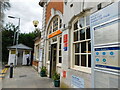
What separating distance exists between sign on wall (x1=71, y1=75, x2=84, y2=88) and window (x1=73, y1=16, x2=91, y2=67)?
49 cm

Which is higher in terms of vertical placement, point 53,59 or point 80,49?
point 80,49

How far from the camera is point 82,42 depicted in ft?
13.0

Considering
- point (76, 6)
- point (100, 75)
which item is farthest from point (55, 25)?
point (100, 75)

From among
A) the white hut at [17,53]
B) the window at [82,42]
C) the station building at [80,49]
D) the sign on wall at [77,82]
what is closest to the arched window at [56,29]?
the station building at [80,49]

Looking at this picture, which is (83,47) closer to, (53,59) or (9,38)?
(53,59)

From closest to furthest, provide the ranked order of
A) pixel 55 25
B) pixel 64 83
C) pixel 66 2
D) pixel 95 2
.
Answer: pixel 95 2 → pixel 64 83 → pixel 66 2 → pixel 55 25

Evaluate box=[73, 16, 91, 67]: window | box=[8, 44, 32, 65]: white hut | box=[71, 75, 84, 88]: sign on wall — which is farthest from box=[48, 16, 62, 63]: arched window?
box=[8, 44, 32, 65]: white hut

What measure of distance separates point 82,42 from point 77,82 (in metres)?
1.40

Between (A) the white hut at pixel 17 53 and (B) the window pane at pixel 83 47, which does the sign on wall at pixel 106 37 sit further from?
(A) the white hut at pixel 17 53

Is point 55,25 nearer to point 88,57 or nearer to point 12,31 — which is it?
point 88,57

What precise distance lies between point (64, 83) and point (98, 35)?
2.77m

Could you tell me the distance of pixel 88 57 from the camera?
3584 mm

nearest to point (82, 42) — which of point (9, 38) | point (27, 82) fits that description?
point (27, 82)

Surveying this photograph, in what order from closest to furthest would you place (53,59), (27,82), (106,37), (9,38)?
(106,37) < (27,82) < (53,59) < (9,38)
